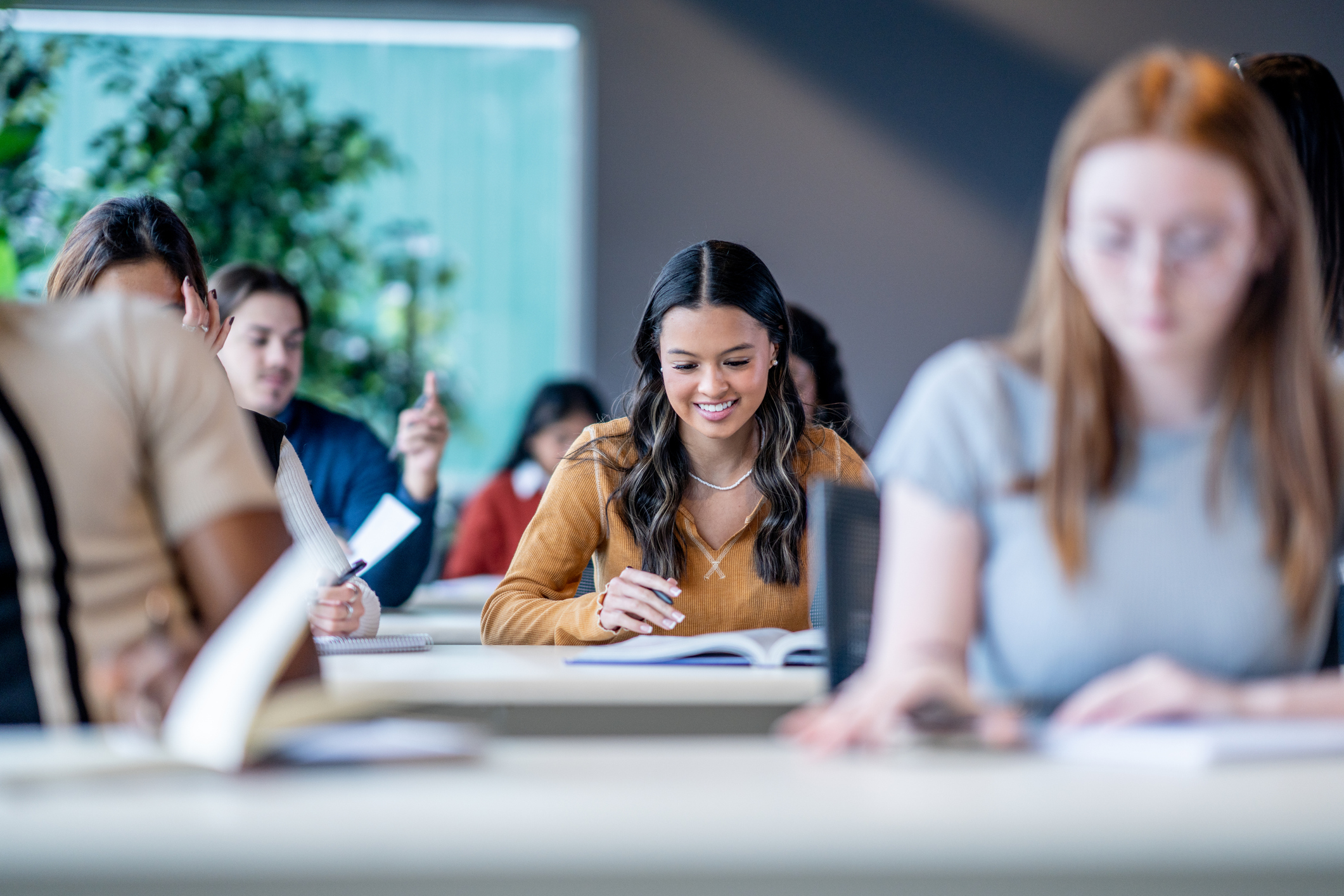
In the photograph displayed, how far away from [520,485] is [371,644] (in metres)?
2.65

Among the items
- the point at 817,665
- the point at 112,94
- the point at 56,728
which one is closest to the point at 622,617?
the point at 817,665

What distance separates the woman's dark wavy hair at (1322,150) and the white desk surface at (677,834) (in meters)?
1.25

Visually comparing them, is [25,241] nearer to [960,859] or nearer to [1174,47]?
[1174,47]

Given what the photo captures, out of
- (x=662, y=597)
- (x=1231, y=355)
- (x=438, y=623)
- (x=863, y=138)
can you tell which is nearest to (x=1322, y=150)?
(x=1231, y=355)

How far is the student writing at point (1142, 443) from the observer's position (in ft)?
3.70

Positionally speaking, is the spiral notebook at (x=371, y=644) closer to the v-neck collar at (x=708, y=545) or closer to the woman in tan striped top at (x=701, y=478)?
the woman in tan striped top at (x=701, y=478)

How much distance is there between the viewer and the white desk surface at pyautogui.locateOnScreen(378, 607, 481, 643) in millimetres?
2617

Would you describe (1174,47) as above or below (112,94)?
below

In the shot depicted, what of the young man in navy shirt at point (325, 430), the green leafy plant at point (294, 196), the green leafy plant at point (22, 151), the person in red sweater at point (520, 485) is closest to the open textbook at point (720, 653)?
the young man in navy shirt at point (325, 430)

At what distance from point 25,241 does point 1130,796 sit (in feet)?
15.9

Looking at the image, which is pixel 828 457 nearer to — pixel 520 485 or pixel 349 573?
pixel 349 573

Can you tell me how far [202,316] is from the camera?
7.25ft

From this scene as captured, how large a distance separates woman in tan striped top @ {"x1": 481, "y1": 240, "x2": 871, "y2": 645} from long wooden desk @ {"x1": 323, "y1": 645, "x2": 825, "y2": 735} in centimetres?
50

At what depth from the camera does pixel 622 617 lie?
2.13 metres
